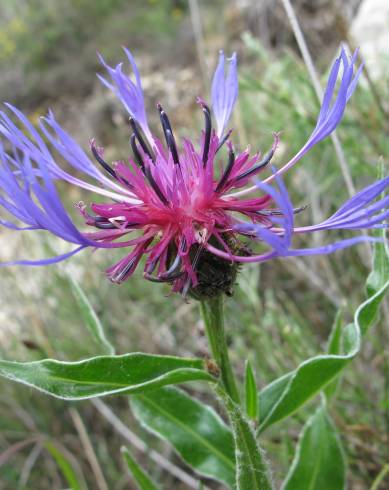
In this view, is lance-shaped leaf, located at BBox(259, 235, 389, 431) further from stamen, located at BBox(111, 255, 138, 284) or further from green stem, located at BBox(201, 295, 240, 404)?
stamen, located at BBox(111, 255, 138, 284)

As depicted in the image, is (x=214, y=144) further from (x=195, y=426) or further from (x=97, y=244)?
(x=195, y=426)

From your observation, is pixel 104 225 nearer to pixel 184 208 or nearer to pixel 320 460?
pixel 184 208

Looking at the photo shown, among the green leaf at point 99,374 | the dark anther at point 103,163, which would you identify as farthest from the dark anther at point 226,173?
the green leaf at point 99,374

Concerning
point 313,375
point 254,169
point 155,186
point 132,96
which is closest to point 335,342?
point 313,375

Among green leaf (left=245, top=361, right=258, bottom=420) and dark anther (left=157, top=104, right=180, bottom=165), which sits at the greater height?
dark anther (left=157, top=104, right=180, bottom=165)

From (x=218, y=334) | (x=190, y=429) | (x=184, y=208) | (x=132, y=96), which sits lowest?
(x=190, y=429)

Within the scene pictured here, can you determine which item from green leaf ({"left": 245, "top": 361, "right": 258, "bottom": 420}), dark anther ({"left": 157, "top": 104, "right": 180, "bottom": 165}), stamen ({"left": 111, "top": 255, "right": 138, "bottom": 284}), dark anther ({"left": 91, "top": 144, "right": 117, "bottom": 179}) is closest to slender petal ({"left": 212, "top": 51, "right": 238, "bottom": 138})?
dark anther ({"left": 157, "top": 104, "right": 180, "bottom": 165})

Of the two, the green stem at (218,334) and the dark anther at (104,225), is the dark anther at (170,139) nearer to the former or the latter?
the dark anther at (104,225)
